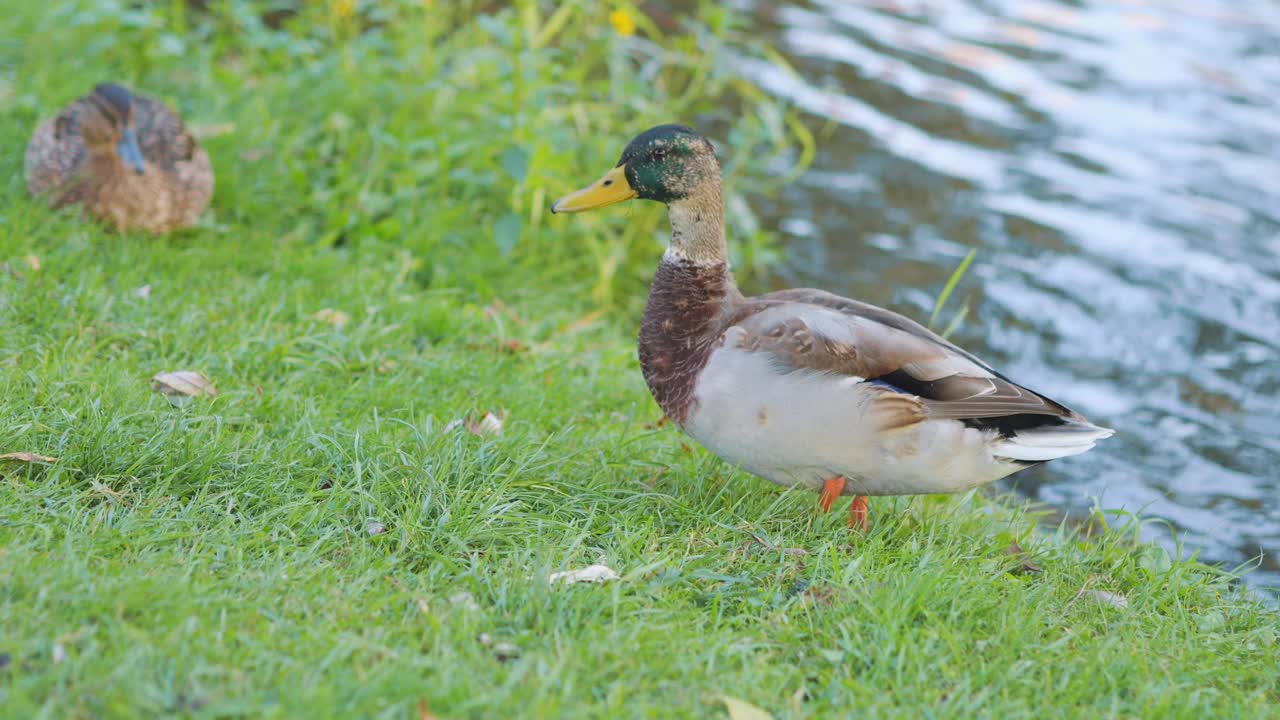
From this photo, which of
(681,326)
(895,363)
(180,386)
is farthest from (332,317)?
(895,363)

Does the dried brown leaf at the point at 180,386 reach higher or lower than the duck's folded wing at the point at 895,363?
lower

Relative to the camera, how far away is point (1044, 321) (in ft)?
18.6

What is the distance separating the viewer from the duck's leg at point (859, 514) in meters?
3.31

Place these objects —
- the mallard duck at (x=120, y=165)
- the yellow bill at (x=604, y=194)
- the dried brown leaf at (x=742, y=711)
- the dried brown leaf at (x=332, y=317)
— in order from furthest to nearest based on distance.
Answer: the mallard duck at (x=120, y=165) < the dried brown leaf at (x=332, y=317) < the yellow bill at (x=604, y=194) < the dried brown leaf at (x=742, y=711)

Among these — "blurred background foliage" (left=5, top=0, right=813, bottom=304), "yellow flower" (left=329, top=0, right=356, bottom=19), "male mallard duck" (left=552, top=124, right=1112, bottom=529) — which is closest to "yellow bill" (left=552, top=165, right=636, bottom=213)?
"male mallard duck" (left=552, top=124, right=1112, bottom=529)

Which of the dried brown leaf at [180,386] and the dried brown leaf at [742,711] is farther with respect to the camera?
the dried brown leaf at [180,386]

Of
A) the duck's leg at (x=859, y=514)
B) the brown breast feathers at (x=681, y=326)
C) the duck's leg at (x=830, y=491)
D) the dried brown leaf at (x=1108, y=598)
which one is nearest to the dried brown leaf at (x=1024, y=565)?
the dried brown leaf at (x=1108, y=598)

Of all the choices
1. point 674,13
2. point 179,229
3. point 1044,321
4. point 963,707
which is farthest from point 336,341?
point 674,13

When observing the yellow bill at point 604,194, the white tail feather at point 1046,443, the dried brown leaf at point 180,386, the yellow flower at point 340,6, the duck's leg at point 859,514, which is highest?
the yellow flower at point 340,6

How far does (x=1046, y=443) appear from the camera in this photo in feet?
10.6

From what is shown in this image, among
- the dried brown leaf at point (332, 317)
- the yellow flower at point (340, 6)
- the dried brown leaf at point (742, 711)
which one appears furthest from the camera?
the yellow flower at point (340, 6)

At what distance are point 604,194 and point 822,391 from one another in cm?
89

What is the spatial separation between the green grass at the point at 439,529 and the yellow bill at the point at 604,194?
676 millimetres

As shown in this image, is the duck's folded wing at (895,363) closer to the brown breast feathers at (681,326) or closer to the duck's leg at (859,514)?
the brown breast feathers at (681,326)
